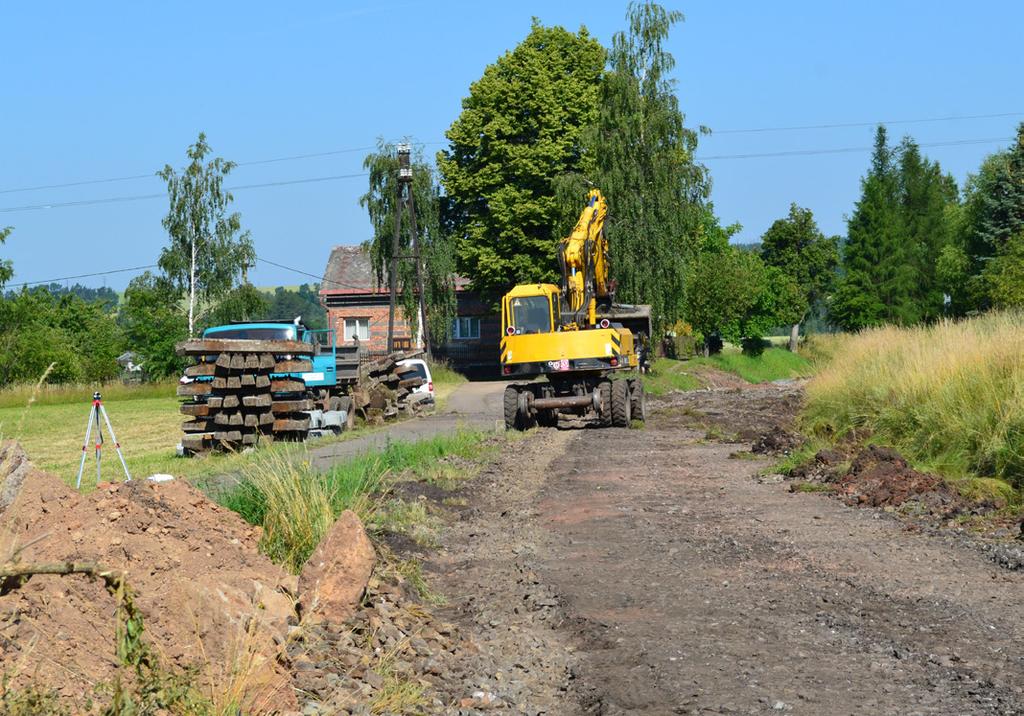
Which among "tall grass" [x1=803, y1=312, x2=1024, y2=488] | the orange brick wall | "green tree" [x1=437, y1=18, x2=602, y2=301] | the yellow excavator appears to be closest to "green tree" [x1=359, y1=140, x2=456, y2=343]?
"green tree" [x1=437, y1=18, x2=602, y2=301]

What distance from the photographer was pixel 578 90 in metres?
61.7

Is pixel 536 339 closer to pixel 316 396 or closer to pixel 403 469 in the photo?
pixel 316 396

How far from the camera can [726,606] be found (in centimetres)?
870

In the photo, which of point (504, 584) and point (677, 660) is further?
point (504, 584)

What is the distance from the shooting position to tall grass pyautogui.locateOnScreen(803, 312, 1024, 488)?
14.4 meters

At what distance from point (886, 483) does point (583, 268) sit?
1594 cm

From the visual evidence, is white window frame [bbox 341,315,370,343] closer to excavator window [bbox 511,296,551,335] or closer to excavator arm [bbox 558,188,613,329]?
excavator arm [bbox 558,188,613,329]

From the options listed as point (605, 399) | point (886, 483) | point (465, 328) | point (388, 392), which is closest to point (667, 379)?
point (388, 392)

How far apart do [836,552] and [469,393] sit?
→ 3858 cm

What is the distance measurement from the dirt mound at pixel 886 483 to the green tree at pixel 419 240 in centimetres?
4785

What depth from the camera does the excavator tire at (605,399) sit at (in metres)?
27.1

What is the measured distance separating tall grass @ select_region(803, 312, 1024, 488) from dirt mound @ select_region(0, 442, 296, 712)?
921 cm

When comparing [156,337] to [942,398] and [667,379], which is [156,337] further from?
[942,398]

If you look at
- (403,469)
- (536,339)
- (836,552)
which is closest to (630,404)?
(536,339)
